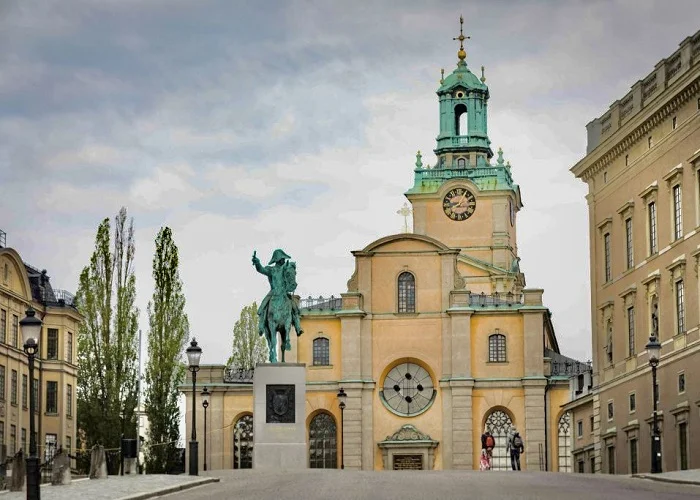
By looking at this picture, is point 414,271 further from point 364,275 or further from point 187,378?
point 187,378

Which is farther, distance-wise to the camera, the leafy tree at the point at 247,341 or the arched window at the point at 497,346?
the leafy tree at the point at 247,341

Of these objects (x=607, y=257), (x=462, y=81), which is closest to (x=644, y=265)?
(x=607, y=257)

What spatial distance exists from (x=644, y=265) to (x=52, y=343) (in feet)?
134

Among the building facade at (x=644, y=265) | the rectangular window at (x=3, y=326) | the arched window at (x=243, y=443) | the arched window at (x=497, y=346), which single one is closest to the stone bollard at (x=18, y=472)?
the building facade at (x=644, y=265)

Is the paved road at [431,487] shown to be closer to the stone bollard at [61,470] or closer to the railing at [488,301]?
the stone bollard at [61,470]

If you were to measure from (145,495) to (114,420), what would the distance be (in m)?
39.0

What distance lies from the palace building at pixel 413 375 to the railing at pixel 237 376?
121mm

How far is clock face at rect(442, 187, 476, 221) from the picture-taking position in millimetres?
108938

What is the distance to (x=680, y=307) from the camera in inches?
2391

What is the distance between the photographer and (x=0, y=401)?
8319cm

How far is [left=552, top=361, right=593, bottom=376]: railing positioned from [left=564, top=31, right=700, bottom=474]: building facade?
14.3 m

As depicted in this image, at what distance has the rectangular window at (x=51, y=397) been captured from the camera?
307 ft

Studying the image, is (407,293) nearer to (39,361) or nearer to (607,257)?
(39,361)

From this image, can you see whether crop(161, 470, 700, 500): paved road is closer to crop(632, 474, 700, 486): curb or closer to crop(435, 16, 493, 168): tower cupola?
crop(632, 474, 700, 486): curb
